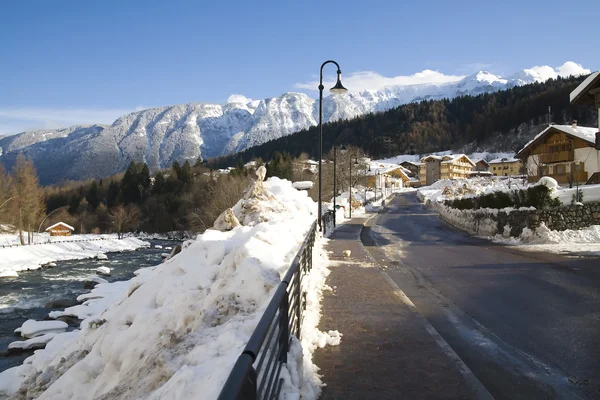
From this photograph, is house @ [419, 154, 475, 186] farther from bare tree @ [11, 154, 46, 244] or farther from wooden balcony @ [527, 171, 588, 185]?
bare tree @ [11, 154, 46, 244]

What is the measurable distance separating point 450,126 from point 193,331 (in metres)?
191

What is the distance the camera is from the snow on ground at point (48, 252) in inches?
1510

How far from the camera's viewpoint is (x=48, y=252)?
47.4 meters

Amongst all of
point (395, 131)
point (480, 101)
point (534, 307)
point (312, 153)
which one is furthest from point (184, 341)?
point (480, 101)

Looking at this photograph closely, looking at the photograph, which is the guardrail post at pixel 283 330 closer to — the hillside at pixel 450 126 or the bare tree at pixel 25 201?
the bare tree at pixel 25 201

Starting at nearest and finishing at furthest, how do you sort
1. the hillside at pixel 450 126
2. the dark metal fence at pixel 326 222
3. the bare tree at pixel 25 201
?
the dark metal fence at pixel 326 222
the bare tree at pixel 25 201
the hillside at pixel 450 126

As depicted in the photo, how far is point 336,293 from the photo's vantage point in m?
8.33

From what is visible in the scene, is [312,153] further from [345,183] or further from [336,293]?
[336,293]

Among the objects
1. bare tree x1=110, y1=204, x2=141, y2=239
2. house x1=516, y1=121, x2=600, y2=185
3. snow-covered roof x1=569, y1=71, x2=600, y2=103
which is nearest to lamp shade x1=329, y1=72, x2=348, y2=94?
snow-covered roof x1=569, y1=71, x2=600, y2=103

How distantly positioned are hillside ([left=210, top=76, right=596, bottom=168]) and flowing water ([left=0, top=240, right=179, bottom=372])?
111657 mm

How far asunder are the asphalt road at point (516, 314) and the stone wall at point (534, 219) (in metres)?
3.99

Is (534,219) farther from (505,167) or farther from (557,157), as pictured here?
(505,167)

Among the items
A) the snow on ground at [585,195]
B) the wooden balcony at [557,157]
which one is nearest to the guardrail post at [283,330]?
the snow on ground at [585,195]

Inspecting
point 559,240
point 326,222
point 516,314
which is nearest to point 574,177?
point 559,240
